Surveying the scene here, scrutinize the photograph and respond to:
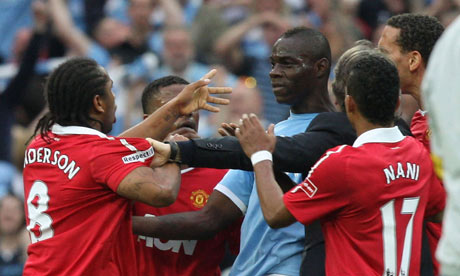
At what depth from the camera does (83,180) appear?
4383 mm

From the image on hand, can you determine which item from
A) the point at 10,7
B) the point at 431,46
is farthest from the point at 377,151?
the point at 10,7

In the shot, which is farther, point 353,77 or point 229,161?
point 229,161

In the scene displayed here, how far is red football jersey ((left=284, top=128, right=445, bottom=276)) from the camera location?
4.08 meters

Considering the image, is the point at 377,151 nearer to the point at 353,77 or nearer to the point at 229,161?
the point at 353,77

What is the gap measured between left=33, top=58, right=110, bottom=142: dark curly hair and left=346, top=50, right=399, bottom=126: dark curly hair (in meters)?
1.28

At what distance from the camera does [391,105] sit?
421 cm

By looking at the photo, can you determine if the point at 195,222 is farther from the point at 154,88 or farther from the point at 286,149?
the point at 154,88

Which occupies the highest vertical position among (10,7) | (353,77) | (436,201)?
(10,7)

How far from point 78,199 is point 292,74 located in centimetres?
135

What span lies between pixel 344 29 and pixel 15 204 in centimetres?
437

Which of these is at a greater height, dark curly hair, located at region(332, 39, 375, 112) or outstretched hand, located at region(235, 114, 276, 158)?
dark curly hair, located at region(332, 39, 375, 112)

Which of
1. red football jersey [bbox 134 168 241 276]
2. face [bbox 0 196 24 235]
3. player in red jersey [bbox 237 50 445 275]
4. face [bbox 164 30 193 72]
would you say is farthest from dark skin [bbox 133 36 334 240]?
face [bbox 164 30 193 72]

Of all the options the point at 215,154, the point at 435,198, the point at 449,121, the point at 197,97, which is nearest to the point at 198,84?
the point at 197,97

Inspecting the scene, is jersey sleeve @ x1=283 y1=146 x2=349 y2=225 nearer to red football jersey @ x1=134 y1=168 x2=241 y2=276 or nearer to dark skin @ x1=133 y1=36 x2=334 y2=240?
dark skin @ x1=133 y1=36 x2=334 y2=240
